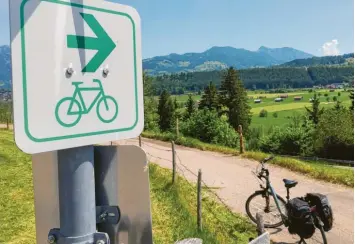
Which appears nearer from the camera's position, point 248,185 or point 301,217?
point 301,217

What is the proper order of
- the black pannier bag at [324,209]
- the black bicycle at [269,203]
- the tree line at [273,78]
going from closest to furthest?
the black pannier bag at [324,209] < the black bicycle at [269,203] < the tree line at [273,78]

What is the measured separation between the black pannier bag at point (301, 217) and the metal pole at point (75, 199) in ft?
15.8

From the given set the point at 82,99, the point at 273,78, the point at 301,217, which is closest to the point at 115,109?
the point at 82,99

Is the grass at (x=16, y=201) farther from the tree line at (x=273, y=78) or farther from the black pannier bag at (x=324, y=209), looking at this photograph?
the tree line at (x=273, y=78)

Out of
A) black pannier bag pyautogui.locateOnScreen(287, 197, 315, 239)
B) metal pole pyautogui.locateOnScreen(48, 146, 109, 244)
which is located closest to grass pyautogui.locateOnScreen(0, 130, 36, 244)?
black pannier bag pyautogui.locateOnScreen(287, 197, 315, 239)

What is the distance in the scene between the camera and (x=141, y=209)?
1023mm

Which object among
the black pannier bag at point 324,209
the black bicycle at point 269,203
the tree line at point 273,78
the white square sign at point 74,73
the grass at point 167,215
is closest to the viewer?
the white square sign at point 74,73

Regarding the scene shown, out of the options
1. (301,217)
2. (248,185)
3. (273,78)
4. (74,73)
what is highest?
(273,78)

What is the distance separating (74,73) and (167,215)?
6437mm

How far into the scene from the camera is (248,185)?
9.34m

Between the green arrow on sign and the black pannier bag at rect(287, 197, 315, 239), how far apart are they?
4834 millimetres

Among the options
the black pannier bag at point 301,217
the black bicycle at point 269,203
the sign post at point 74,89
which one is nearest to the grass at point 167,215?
the black bicycle at point 269,203

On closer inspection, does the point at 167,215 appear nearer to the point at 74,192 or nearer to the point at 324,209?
the point at 324,209

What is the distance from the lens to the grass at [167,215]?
19.7ft
